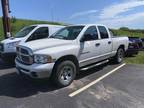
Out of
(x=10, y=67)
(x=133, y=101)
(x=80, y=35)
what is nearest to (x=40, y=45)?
(x=80, y=35)

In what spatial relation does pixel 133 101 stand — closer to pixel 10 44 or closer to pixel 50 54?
pixel 50 54

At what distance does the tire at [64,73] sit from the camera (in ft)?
21.2

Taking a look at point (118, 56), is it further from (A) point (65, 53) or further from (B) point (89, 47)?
(A) point (65, 53)

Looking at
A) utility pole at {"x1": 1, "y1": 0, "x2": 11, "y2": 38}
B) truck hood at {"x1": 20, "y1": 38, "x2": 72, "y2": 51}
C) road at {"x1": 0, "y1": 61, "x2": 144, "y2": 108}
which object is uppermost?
utility pole at {"x1": 1, "y1": 0, "x2": 11, "y2": 38}

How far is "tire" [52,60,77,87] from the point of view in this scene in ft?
21.2

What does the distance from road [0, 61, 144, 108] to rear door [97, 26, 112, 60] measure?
73cm

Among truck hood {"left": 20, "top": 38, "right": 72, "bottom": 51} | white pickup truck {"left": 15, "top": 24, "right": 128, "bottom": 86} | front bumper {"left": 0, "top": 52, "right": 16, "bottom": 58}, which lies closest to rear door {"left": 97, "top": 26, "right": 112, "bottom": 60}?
white pickup truck {"left": 15, "top": 24, "right": 128, "bottom": 86}

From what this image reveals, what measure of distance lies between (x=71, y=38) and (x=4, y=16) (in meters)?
7.65

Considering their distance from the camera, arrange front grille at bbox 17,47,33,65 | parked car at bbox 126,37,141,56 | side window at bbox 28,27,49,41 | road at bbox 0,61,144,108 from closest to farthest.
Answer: road at bbox 0,61,144,108, front grille at bbox 17,47,33,65, side window at bbox 28,27,49,41, parked car at bbox 126,37,141,56

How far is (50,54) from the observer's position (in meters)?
6.26

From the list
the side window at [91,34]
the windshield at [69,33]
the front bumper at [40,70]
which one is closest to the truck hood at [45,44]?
the windshield at [69,33]

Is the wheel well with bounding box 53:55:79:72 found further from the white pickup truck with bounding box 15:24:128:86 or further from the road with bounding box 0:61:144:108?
the road with bounding box 0:61:144:108

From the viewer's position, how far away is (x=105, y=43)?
28.2ft

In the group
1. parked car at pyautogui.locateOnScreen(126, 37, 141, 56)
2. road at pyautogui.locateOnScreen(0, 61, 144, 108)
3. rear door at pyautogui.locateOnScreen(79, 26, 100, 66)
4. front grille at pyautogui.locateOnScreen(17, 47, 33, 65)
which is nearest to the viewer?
road at pyautogui.locateOnScreen(0, 61, 144, 108)
